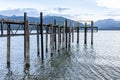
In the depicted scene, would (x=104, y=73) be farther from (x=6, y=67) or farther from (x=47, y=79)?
(x=6, y=67)

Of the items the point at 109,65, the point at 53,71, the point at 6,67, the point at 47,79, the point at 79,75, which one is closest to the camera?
the point at 47,79

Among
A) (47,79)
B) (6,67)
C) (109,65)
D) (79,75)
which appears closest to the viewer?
(47,79)

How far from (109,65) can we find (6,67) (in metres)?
11.6

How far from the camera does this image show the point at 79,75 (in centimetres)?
2411

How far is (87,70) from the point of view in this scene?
26.6 meters

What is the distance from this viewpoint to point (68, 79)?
2250cm

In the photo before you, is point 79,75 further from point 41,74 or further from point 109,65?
point 109,65

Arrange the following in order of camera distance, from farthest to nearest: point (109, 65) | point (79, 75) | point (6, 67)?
point (109, 65)
point (6, 67)
point (79, 75)

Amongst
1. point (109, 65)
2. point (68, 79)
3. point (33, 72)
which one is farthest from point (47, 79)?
point (109, 65)

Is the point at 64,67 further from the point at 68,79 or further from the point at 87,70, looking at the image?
the point at 68,79

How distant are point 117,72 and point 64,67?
19.9ft

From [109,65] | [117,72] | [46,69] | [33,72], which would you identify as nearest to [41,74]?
[33,72]

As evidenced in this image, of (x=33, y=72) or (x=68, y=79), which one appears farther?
(x=33, y=72)

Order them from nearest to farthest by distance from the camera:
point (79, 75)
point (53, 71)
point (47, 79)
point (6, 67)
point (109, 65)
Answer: point (47, 79), point (79, 75), point (53, 71), point (6, 67), point (109, 65)
